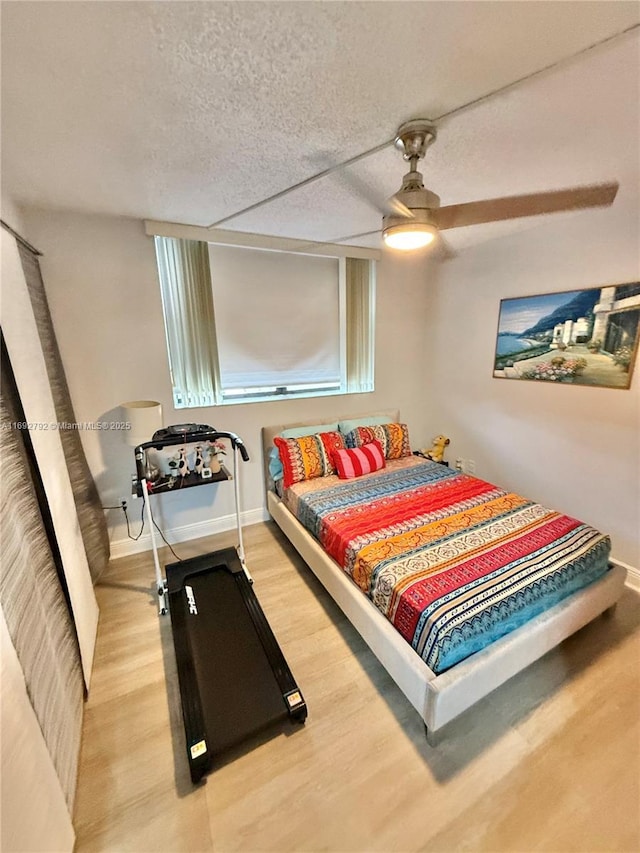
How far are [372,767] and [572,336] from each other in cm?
285

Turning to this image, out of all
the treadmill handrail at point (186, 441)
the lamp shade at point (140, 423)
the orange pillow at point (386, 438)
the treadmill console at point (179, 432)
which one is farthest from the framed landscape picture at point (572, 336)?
the lamp shade at point (140, 423)

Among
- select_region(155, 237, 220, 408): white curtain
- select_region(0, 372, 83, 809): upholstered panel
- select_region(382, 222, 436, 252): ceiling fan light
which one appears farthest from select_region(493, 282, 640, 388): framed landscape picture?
select_region(0, 372, 83, 809): upholstered panel

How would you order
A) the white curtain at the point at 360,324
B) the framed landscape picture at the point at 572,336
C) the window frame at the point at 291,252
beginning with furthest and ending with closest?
the white curtain at the point at 360,324 < the window frame at the point at 291,252 < the framed landscape picture at the point at 572,336

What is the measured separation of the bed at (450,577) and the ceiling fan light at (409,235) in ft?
5.00

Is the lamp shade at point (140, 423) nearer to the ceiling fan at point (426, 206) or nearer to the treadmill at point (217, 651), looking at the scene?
the treadmill at point (217, 651)

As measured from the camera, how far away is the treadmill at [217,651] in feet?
4.45

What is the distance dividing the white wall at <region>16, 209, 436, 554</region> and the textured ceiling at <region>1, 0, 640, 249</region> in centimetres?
32

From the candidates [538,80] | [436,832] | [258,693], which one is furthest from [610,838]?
[538,80]

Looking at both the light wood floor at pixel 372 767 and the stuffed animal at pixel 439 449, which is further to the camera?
the stuffed animal at pixel 439 449

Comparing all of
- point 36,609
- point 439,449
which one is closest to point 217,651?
point 36,609

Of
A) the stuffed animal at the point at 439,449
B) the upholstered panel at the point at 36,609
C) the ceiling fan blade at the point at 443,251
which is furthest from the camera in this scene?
the stuffed animal at the point at 439,449

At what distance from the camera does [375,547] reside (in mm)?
1812

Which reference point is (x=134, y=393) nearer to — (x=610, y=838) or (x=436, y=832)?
(x=436, y=832)

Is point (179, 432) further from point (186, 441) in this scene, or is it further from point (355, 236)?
point (355, 236)
